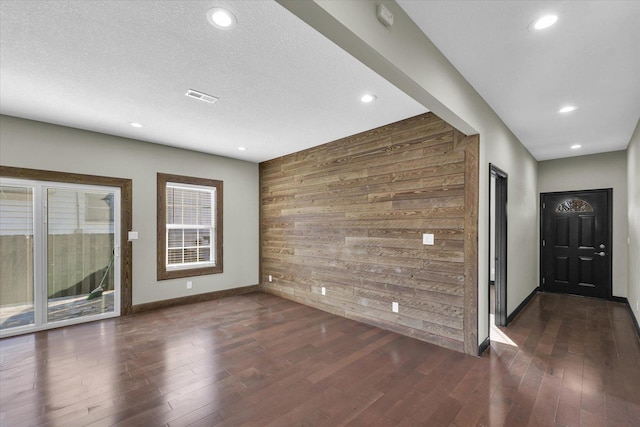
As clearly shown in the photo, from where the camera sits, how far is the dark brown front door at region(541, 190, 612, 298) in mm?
5098

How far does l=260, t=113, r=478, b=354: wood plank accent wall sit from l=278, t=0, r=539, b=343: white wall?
209 millimetres

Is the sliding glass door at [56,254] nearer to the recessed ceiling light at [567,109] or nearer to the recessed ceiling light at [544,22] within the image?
the recessed ceiling light at [544,22]

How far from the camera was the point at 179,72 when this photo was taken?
2.45 metres

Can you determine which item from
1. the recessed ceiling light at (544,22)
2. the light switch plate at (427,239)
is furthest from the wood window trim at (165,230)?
the recessed ceiling light at (544,22)

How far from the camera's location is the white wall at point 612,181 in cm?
492

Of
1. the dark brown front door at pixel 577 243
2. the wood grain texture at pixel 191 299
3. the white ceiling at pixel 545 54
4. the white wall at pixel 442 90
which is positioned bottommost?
the wood grain texture at pixel 191 299

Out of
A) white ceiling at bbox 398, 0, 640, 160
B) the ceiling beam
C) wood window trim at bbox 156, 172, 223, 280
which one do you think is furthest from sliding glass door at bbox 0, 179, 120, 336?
white ceiling at bbox 398, 0, 640, 160

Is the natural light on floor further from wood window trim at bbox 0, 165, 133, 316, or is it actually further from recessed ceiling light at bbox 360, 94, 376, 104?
wood window trim at bbox 0, 165, 133, 316

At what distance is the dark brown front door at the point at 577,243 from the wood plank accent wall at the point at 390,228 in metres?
4.09

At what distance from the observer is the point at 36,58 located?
2232 mm

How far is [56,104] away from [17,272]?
223 centimetres

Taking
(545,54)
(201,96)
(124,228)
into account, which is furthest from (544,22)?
(124,228)

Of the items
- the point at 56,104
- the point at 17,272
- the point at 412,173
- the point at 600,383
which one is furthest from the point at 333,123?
the point at 17,272

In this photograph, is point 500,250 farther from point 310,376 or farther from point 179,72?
point 179,72
